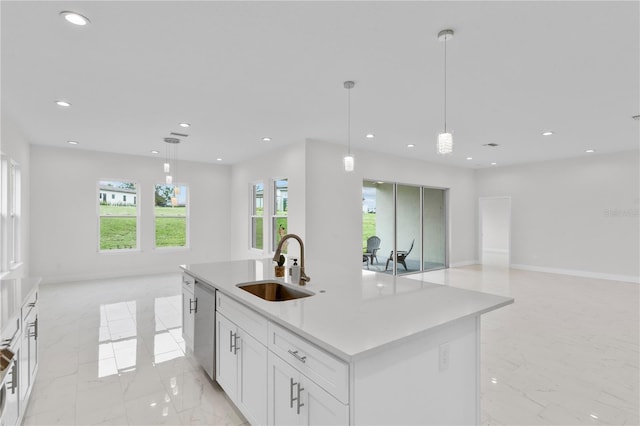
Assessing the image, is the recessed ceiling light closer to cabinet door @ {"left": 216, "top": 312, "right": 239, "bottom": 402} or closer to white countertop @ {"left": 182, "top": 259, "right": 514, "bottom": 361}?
white countertop @ {"left": 182, "top": 259, "right": 514, "bottom": 361}

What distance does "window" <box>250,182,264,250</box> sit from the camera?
23.9 feet

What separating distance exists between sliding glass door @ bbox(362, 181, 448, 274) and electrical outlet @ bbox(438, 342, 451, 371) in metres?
4.81

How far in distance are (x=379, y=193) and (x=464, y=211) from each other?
3098 mm

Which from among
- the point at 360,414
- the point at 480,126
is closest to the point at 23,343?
the point at 360,414

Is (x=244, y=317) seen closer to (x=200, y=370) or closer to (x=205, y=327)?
(x=205, y=327)

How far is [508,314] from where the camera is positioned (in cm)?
435

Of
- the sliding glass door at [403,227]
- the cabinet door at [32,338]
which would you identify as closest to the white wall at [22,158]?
the cabinet door at [32,338]

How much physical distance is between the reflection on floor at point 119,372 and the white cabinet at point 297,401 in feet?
2.39

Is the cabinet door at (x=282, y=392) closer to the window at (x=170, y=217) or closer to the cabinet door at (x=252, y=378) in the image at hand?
the cabinet door at (x=252, y=378)

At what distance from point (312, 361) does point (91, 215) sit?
7026 millimetres

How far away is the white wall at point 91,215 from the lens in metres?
6.14

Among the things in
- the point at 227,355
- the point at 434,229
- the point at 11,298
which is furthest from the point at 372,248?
the point at 11,298

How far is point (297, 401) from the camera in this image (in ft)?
4.88

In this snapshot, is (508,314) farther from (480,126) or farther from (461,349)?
(461,349)
